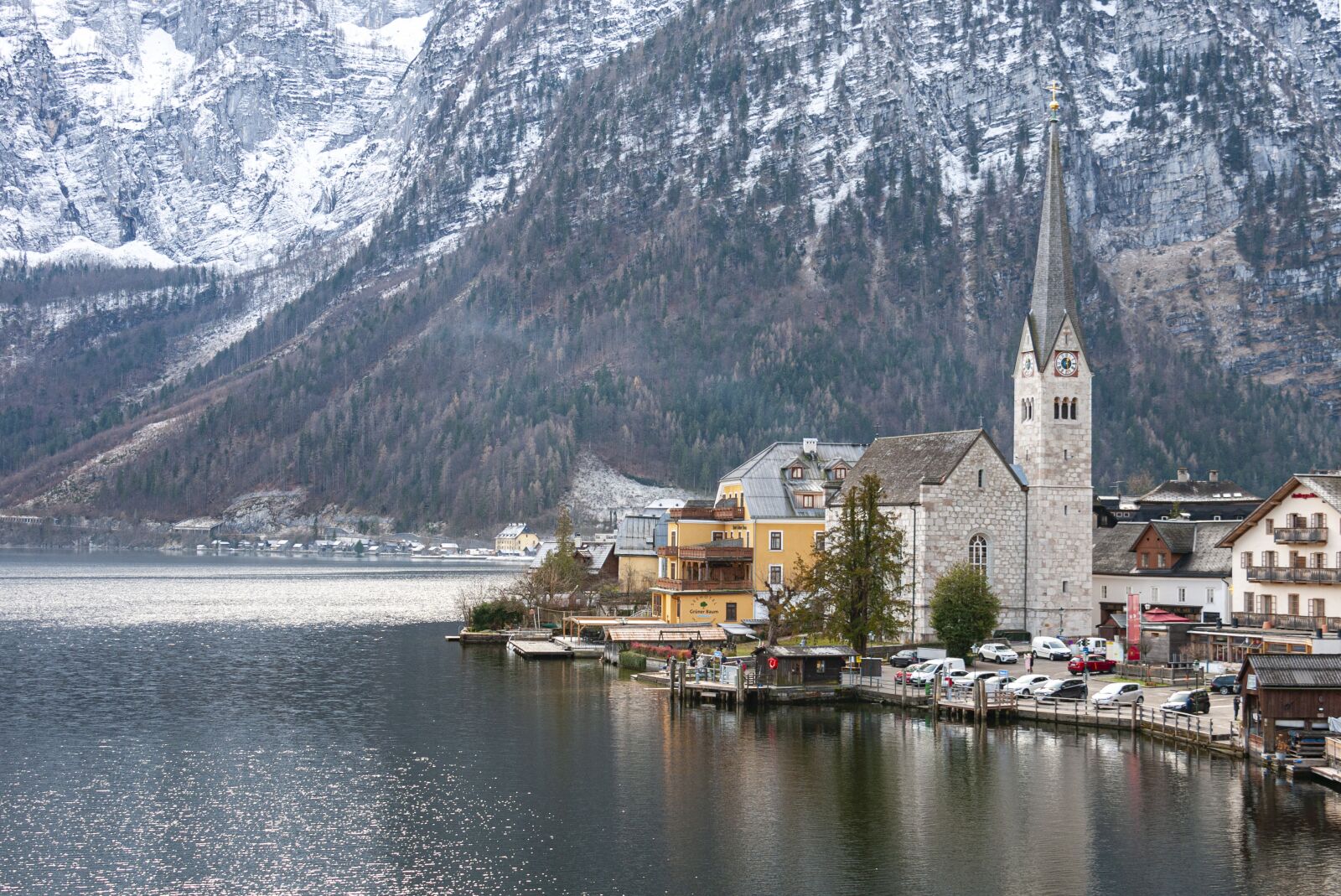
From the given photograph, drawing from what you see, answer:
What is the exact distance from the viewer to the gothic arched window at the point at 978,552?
102375 mm

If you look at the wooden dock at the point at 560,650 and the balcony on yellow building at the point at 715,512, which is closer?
the wooden dock at the point at 560,650

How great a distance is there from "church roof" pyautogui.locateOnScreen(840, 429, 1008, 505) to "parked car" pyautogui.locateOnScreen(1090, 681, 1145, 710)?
76.5ft

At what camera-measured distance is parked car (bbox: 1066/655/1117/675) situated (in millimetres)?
89312

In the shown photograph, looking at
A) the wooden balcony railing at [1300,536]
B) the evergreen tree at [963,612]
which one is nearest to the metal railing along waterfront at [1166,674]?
the evergreen tree at [963,612]

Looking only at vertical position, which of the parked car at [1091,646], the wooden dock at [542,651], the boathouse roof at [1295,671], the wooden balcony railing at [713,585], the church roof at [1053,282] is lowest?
the wooden dock at [542,651]

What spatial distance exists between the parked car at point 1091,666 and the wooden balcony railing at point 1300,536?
37.0ft

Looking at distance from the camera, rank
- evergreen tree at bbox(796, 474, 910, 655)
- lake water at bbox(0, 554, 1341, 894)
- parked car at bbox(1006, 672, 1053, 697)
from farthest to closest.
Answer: evergreen tree at bbox(796, 474, 910, 655) → parked car at bbox(1006, 672, 1053, 697) → lake water at bbox(0, 554, 1341, 894)

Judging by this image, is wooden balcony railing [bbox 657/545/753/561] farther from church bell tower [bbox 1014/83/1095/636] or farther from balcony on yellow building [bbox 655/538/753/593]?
church bell tower [bbox 1014/83/1095/636]

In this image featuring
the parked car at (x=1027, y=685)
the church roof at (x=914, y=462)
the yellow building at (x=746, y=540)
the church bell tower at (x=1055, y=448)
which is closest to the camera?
the parked car at (x=1027, y=685)

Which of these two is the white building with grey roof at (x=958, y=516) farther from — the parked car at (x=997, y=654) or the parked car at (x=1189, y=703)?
the parked car at (x=1189, y=703)

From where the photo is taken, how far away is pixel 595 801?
62000 mm

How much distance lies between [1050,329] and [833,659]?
31697mm

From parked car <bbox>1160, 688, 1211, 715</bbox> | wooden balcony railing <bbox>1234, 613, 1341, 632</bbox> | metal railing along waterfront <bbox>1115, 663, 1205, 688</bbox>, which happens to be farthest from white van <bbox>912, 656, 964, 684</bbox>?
wooden balcony railing <bbox>1234, 613, 1341, 632</bbox>

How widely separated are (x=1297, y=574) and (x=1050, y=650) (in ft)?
49.1
